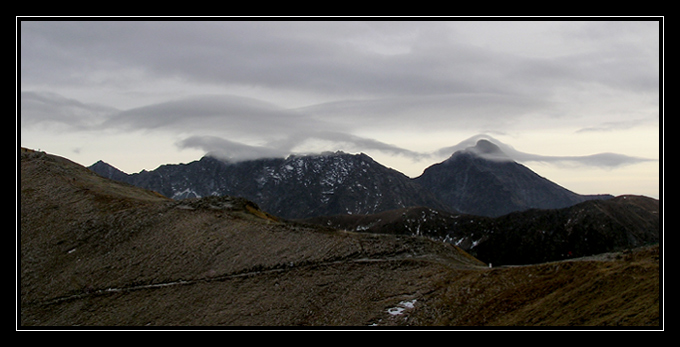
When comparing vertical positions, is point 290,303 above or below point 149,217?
below

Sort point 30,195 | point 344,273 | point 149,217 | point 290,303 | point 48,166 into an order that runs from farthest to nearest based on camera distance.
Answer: point 48,166 < point 30,195 < point 149,217 < point 344,273 < point 290,303

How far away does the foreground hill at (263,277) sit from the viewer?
74.7 feet

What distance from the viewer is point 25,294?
36.8 meters

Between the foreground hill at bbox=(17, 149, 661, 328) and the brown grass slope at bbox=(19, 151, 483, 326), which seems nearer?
the foreground hill at bbox=(17, 149, 661, 328)

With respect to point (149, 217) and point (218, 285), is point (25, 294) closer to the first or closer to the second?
point (149, 217)

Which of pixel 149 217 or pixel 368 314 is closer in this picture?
pixel 368 314

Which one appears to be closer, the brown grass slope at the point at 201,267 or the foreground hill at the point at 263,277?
the foreground hill at the point at 263,277

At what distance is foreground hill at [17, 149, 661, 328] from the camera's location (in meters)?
22.8

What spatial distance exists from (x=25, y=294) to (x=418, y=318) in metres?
30.9

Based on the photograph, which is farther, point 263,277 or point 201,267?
point 201,267

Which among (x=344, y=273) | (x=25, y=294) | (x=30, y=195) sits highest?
(x=30, y=195)

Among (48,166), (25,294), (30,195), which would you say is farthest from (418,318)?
(48,166)

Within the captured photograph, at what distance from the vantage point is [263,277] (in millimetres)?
34219

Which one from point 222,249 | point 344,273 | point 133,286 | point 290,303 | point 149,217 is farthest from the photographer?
point 149,217
